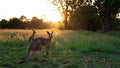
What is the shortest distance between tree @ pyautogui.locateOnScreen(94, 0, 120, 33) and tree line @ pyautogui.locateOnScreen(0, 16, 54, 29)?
1599cm

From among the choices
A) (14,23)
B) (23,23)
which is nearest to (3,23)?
(14,23)

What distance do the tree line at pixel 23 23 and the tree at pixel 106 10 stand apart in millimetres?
15989

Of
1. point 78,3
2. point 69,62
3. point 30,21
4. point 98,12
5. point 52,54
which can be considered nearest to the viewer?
point 69,62

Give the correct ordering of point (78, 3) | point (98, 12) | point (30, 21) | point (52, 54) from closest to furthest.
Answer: point (52, 54) → point (98, 12) → point (78, 3) → point (30, 21)

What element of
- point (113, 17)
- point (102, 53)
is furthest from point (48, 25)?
point (102, 53)

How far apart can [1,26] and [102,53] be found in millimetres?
47277

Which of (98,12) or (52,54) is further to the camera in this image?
(98,12)

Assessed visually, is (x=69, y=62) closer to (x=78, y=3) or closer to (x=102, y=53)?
(x=102, y=53)

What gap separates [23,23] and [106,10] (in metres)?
17.7

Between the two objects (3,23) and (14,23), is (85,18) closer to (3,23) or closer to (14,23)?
(14,23)

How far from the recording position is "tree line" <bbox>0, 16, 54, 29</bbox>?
62.1 m

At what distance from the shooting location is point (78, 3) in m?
60.9

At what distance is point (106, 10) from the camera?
184ft

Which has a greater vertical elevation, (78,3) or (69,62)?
(78,3)
